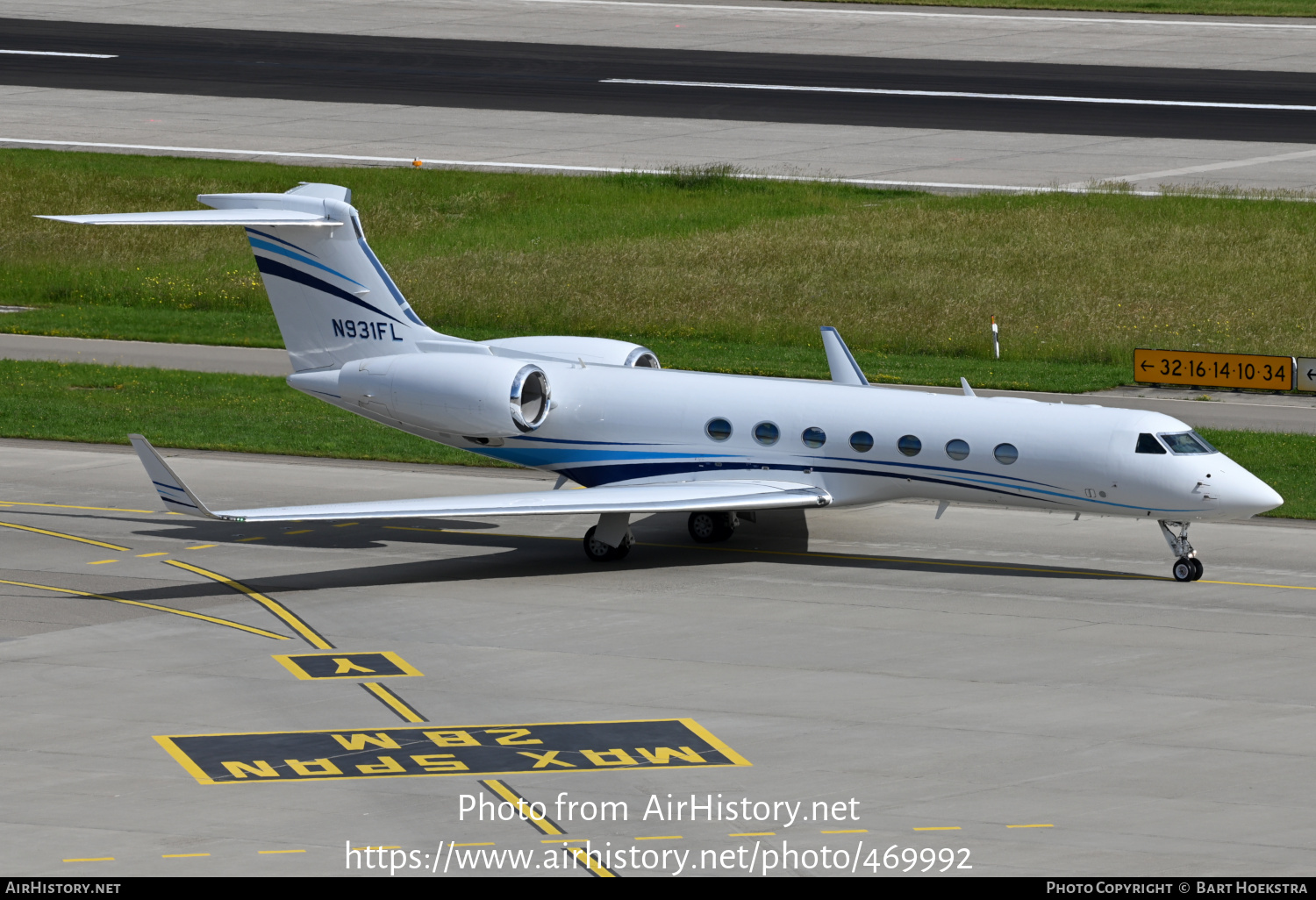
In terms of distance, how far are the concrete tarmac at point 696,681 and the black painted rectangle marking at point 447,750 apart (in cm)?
16

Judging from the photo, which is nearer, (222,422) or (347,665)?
(347,665)

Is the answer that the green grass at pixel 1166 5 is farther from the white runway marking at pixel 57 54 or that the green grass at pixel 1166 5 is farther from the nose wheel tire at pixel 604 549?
the nose wheel tire at pixel 604 549

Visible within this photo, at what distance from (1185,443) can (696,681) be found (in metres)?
9.03

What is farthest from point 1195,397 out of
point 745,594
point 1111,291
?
point 745,594

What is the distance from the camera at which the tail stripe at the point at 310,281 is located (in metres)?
31.4

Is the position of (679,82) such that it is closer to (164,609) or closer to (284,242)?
(284,242)

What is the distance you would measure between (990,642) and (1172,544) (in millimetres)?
4798

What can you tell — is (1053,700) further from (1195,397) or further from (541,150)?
(541,150)

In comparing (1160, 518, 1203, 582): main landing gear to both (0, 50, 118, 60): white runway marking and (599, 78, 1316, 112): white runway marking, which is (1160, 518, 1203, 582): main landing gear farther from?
(0, 50, 118, 60): white runway marking

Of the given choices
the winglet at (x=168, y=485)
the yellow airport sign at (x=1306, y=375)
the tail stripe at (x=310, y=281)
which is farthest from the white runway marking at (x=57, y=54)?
the winglet at (x=168, y=485)

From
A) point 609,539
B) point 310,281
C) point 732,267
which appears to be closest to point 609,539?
point 609,539

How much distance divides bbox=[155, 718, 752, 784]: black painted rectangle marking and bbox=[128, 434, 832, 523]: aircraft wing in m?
6.29

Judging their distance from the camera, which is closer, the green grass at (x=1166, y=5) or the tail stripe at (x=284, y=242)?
the tail stripe at (x=284, y=242)

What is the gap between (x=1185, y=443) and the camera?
89.5 ft
